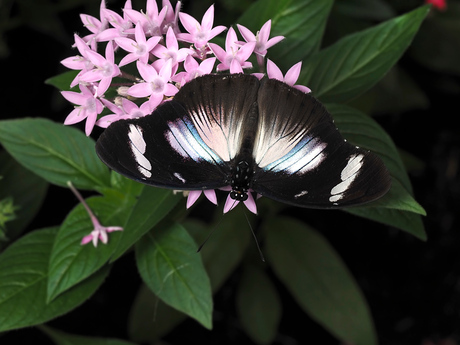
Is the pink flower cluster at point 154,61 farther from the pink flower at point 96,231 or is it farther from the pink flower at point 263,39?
Result: the pink flower at point 96,231

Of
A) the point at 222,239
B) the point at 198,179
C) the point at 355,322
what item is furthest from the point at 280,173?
the point at 355,322

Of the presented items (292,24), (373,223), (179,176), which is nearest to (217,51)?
(179,176)

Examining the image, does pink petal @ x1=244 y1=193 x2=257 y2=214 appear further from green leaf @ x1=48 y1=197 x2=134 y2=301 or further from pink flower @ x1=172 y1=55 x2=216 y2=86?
green leaf @ x1=48 y1=197 x2=134 y2=301

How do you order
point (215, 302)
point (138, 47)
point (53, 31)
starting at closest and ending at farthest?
point (138, 47) < point (53, 31) < point (215, 302)

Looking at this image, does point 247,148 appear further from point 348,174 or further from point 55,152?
point 55,152

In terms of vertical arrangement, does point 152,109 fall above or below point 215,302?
above

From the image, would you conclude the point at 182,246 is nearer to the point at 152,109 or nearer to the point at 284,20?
the point at 152,109
